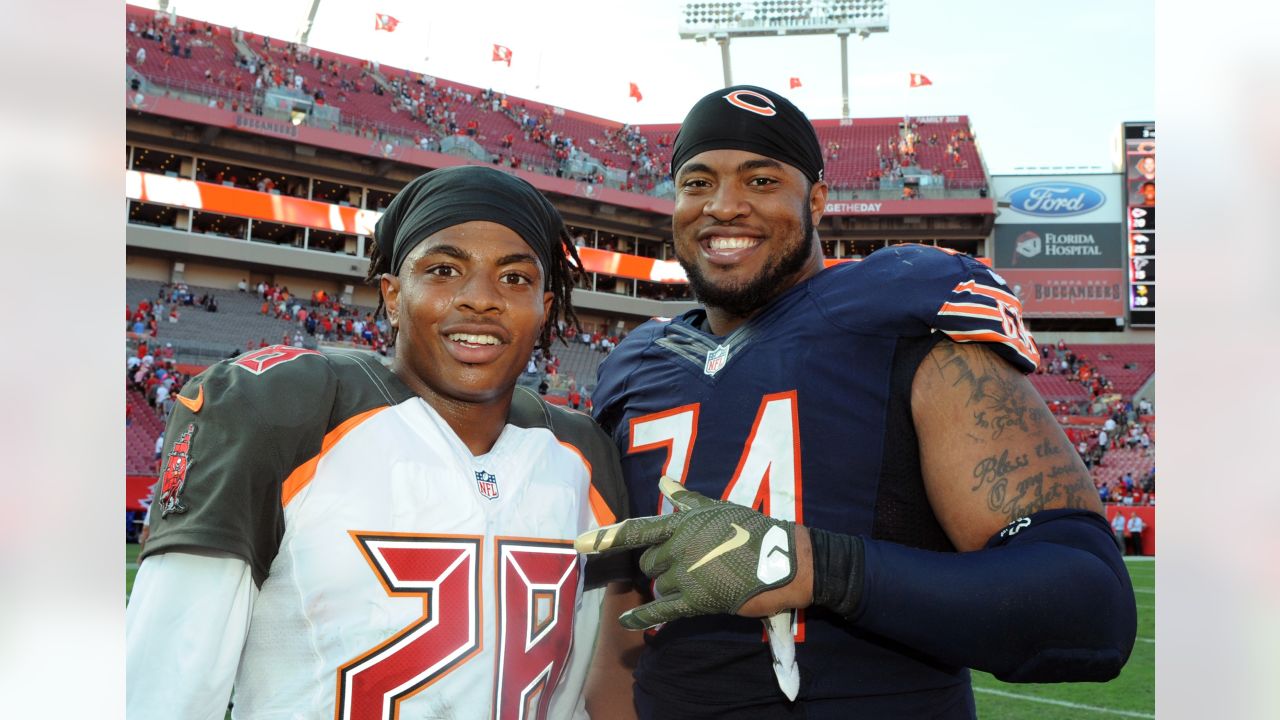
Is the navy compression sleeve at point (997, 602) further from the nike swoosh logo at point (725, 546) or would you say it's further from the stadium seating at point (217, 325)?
the stadium seating at point (217, 325)

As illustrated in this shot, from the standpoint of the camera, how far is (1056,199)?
36.9 m

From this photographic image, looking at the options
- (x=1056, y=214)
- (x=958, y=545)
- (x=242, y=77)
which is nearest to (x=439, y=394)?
(x=958, y=545)

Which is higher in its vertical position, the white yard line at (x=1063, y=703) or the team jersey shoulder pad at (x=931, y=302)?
the team jersey shoulder pad at (x=931, y=302)

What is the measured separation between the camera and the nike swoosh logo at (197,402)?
1.67 meters

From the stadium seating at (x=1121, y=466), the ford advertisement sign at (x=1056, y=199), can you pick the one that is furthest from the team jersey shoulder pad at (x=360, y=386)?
the ford advertisement sign at (x=1056, y=199)

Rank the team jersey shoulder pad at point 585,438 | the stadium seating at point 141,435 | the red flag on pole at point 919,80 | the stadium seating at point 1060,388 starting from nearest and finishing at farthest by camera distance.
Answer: the team jersey shoulder pad at point 585,438
the stadium seating at point 141,435
the stadium seating at point 1060,388
the red flag on pole at point 919,80

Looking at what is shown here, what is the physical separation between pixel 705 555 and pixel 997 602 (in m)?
0.52

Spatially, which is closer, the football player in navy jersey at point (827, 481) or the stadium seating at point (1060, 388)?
the football player in navy jersey at point (827, 481)

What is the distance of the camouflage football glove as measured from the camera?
164 centimetres

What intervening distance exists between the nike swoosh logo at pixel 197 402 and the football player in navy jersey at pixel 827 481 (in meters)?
0.74

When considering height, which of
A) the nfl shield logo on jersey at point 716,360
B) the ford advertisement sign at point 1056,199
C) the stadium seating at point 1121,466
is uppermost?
the ford advertisement sign at point 1056,199

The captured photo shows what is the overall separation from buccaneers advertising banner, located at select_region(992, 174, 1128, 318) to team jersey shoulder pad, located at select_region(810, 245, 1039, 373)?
121ft
